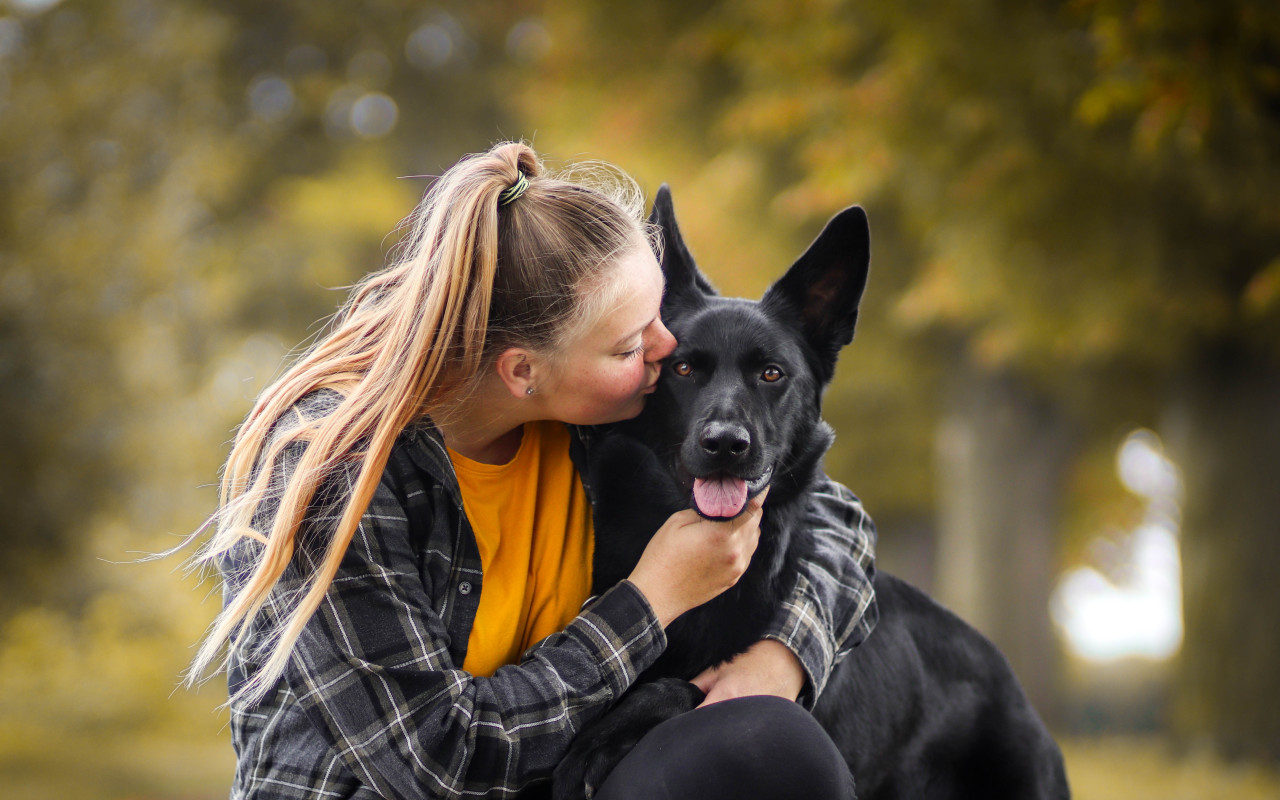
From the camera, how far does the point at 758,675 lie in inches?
69.1

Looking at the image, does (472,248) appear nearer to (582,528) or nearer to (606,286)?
(606,286)

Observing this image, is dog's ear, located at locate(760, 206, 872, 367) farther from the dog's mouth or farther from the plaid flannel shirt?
the plaid flannel shirt

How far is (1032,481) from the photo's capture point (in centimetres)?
746

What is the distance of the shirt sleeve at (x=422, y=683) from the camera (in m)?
1.49

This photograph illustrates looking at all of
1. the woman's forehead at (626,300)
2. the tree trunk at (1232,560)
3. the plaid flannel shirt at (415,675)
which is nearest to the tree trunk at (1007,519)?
the tree trunk at (1232,560)

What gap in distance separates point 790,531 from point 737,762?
0.55m

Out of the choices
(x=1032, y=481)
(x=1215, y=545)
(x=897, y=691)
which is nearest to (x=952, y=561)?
(x=1032, y=481)

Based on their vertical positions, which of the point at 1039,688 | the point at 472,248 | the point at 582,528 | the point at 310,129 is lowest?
the point at 1039,688

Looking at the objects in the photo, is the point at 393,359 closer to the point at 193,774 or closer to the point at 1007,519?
the point at 193,774

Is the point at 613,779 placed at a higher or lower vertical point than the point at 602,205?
lower

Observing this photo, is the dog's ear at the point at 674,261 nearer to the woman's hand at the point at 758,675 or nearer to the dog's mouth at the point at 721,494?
the dog's mouth at the point at 721,494

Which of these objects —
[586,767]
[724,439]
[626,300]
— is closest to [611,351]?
[626,300]

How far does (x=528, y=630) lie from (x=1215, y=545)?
503cm

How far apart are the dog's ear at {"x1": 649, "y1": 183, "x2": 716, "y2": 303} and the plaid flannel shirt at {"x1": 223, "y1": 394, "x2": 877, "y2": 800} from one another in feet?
2.05
